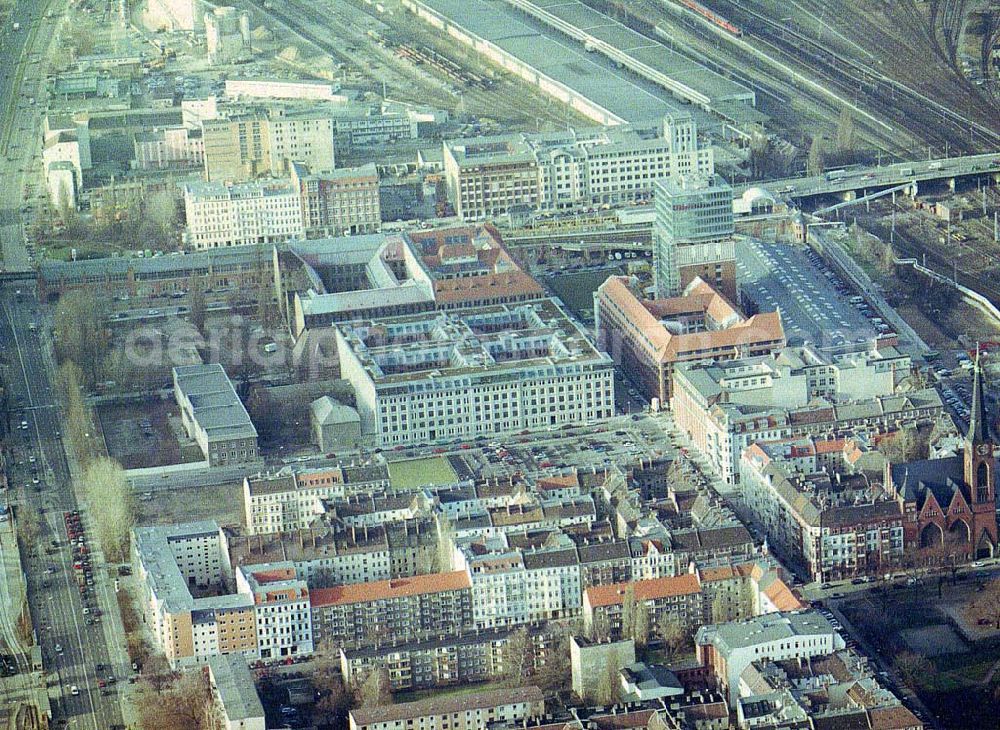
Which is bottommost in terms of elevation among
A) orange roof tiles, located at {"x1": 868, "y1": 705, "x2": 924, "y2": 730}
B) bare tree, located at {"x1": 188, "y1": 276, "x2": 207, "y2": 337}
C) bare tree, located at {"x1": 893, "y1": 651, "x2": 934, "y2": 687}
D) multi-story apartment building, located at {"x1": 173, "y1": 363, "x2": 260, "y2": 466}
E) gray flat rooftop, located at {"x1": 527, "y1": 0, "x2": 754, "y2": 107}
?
bare tree, located at {"x1": 893, "y1": 651, "x2": 934, "y2": 687}

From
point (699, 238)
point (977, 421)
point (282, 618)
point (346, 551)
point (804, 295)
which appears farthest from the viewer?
point (804, 295)

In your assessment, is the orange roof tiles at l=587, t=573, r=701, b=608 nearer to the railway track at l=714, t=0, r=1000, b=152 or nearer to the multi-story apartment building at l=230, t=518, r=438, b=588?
the multi-story apartment building at l=230, t=518, r=438, b=588

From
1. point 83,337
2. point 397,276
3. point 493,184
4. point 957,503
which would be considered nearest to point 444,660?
point 957,503

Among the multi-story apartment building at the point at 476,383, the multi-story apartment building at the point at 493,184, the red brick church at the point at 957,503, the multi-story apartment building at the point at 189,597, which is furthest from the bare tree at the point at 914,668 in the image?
the multi-story apartment building at the point at 493,184

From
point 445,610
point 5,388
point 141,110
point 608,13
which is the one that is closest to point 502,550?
point 445,610

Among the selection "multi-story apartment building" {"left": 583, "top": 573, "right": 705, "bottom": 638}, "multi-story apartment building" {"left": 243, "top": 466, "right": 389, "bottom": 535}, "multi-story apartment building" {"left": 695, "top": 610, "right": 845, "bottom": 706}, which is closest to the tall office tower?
"multi-story apartment building" {"left": 243, "top": 466, "right": 389, "bottom": 535}

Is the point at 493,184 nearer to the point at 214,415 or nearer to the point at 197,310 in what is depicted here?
the point at 197,310
